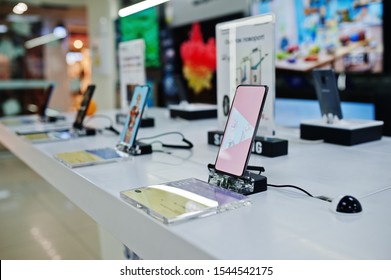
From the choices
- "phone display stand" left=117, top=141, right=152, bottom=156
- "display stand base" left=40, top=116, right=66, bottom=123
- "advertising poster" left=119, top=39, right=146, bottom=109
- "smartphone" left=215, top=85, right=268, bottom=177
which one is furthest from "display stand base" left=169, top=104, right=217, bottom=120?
"smartphone" left=215, top=85, right=268, bottom=177

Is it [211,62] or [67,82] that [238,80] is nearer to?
[211,62]

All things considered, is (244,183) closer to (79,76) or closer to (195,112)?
(195,112)

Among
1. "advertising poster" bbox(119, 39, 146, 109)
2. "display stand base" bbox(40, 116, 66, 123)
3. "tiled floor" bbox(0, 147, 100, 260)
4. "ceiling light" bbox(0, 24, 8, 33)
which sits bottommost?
"tiled floor" bbox(0, 147, 100, 260)

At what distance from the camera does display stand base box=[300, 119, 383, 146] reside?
173cm

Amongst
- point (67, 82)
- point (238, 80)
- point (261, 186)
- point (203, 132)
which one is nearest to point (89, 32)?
point (67, 82)

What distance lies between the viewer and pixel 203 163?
1487mm

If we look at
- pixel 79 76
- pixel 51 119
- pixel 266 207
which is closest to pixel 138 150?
pixel 266 207

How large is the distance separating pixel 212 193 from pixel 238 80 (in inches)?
30.7

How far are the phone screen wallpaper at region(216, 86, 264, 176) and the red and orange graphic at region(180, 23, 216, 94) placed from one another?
15.2 feet

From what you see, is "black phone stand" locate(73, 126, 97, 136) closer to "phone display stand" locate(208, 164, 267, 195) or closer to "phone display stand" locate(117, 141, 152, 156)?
"phone display stand" locate(117, 141, 152, 156)

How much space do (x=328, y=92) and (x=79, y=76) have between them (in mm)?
7322

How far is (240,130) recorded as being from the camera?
43.9 inches

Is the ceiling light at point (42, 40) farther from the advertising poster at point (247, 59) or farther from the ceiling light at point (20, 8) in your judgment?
the advertising poster at point (247, 59)

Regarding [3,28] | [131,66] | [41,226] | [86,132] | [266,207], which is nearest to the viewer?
[266,207]
